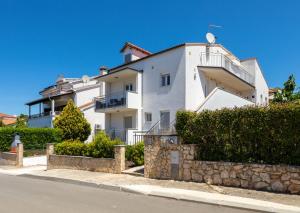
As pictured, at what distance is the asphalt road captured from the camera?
343 inches

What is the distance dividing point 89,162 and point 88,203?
8.36m

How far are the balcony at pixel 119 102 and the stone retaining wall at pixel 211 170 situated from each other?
34.1ft

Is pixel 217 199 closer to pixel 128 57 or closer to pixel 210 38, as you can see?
pixel 210 38

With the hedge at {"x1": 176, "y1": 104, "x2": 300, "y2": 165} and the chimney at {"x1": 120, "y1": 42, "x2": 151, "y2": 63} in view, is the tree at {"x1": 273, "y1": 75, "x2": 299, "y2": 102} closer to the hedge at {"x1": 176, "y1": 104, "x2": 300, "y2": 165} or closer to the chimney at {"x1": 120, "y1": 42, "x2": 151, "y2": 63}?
the chimney at {"x1": 120, "y1": 42, "x2": 151, "y2": 63}

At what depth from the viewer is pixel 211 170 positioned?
12664 mm

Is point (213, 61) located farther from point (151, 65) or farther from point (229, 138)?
point (229, 138)

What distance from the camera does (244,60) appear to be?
31.1 metres

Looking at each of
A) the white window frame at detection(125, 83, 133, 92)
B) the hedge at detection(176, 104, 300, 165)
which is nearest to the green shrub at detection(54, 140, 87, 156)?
the hedge at detection(176, 104, 300, 165)

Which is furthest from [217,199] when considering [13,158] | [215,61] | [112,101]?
[13,158]

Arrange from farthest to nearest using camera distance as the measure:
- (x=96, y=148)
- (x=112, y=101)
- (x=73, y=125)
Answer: (x=73, y=125)
(x=112, y=101)
(x=96, y=148)

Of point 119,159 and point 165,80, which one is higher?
point 165,80

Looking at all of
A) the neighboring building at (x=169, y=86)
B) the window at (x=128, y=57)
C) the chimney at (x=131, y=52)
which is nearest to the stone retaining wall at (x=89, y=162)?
the neighboring building at (x=169, y=86)

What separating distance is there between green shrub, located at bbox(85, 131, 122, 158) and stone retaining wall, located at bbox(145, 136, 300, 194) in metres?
2.91

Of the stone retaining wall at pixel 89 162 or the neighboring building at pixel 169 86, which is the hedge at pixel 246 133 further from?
the neighboring building at pixel 169 86
